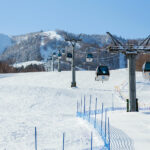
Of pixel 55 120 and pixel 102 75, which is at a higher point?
pixel 102 75

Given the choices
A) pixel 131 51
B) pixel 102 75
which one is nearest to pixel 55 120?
pixel 102 75

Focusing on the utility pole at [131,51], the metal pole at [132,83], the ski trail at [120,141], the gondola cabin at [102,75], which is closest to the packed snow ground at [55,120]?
the ski trail at [120,141]

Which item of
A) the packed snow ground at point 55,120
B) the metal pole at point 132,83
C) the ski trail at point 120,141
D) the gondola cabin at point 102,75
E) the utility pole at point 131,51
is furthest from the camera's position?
the metal pole at point 132,83

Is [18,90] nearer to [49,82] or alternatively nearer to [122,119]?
[49,82]

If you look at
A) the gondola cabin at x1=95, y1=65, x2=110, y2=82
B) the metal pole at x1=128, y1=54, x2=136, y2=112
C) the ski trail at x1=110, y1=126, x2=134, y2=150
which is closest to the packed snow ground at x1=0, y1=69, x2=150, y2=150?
the ski trail at x1=110, y1=126, x2=134, y2=150

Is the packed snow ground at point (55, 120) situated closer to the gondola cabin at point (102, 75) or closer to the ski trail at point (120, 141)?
the ski trail at point (120, 141)

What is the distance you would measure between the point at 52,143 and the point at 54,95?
13968 mm

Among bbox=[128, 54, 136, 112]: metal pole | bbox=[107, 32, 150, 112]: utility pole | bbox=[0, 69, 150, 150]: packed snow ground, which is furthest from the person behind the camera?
bbox=[128, 54, 136, 112]: metal pole

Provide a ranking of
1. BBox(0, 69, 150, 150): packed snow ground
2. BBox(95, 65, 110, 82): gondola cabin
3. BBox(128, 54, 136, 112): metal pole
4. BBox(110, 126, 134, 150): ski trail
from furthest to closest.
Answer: BBox(128, 54, 136, 112): metal pole, BBox(95, 65, 110, 82): gondola cabin, BBox(0, 69, 150, 150): packed snow ground, BBox(110, 126, 134, 150): ski trail

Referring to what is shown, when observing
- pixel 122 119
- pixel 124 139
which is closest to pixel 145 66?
pixel 122 119

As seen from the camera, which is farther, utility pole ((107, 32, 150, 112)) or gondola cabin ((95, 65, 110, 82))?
utility pole ((107, 32, 150, 112))

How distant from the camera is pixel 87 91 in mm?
27703

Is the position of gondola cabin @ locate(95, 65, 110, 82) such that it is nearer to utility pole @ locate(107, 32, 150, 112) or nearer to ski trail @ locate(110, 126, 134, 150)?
utility pole @ locate(107, 32, 150, 112)

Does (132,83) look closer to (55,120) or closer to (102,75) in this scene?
(102,75)
